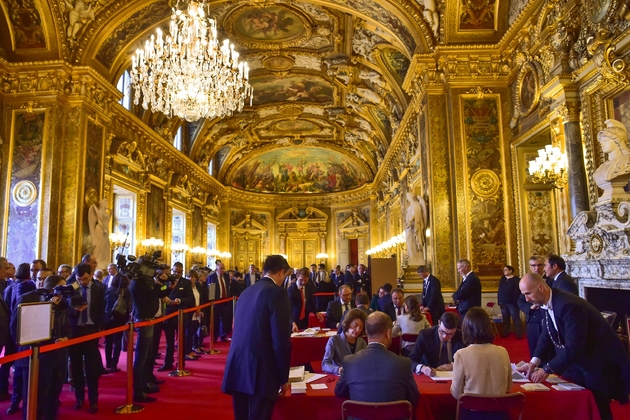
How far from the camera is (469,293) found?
750 cm

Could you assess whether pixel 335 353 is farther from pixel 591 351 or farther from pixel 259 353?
pixel 591 351

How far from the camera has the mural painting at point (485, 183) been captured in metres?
10.2

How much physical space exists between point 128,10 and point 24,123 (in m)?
3.58

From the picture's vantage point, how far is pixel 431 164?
11.0 metres

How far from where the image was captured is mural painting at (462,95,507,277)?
1020 centimetres

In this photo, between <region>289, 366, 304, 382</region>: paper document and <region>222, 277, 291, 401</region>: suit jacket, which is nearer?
<region>222, 277, 291, 401</region>: suit jacket

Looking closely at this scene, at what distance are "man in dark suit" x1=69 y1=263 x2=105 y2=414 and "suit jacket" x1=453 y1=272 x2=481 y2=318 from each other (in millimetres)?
5015

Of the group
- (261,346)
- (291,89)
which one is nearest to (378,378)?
(261,346)

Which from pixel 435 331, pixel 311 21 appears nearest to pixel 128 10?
pixel 311 21

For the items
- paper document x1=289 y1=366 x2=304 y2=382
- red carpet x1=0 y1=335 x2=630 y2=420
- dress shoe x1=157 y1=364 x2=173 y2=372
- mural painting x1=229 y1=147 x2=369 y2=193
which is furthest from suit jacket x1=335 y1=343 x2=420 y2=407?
mural painting x1=229 y1=147 x2=369 y2=193

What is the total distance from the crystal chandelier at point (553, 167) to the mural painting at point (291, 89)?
479 inches

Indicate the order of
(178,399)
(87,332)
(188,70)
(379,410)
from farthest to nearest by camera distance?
(188,70) → (178,399) → (87,332) → (379,410)

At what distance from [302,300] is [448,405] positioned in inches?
213

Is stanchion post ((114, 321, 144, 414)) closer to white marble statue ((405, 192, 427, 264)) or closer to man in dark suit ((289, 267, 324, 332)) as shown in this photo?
man in dark suit ((289, 267, 324, 332))
